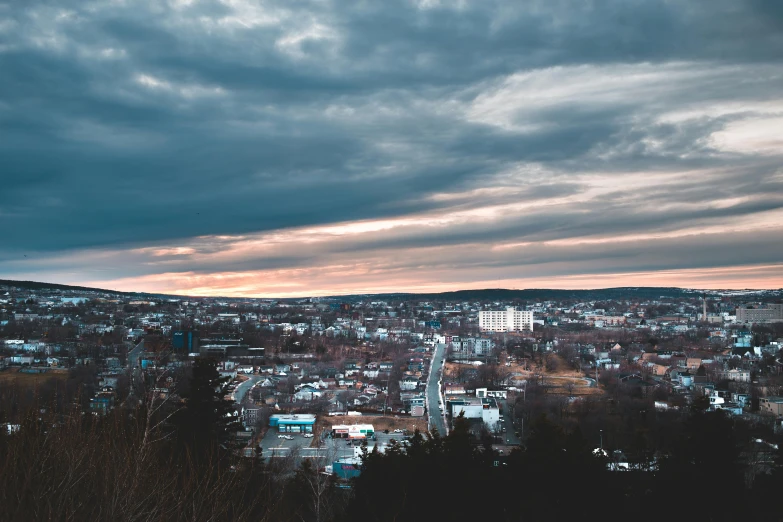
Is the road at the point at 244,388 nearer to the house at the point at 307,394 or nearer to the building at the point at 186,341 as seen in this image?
the house at the point at 307,394

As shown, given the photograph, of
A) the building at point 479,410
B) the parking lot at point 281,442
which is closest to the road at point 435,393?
the building at point 479,410

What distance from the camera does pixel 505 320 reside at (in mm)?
67312

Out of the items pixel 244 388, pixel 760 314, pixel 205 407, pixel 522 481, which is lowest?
pixel 244 388

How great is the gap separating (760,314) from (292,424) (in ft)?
212

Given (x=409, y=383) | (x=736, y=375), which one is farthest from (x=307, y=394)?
(x=736, y=375)

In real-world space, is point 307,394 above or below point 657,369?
above

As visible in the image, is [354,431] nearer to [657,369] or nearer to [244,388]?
[244,388]

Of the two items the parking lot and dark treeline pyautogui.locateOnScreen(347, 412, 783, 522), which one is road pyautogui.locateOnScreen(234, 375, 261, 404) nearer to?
the parking lot

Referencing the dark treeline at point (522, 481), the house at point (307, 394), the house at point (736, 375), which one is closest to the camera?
the dark treeline at point (522, 481)

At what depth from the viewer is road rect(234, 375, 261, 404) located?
23125 millimetres

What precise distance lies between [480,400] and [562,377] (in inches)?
319

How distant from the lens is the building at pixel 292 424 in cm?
1816

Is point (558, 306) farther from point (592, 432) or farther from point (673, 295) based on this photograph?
point (592, 432)

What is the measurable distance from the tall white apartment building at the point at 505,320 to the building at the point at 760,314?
70.1 ft
